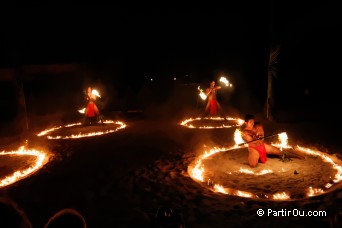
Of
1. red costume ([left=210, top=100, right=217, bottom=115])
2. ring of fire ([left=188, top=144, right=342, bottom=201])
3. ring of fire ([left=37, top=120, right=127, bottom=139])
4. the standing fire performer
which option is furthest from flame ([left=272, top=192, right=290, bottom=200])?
the standing fire performer

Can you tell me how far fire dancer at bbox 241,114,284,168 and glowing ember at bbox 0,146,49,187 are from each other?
6.04 m

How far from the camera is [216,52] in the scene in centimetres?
2541

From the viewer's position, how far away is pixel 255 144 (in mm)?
7980

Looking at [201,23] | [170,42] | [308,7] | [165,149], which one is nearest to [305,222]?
[165,149]

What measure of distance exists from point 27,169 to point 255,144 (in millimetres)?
6521

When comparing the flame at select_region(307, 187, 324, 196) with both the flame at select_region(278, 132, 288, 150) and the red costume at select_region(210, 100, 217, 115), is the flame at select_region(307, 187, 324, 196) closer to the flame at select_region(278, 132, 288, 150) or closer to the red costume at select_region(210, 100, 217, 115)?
the flame at select_region(278, 132, 288, 150)

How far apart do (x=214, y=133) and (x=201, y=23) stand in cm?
1408

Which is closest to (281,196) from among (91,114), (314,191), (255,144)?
(314,191)

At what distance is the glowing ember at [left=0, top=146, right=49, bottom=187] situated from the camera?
326 inches

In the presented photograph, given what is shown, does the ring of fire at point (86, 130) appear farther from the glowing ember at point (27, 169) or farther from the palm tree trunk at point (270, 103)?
the palm tree trunk at point (270, 103)

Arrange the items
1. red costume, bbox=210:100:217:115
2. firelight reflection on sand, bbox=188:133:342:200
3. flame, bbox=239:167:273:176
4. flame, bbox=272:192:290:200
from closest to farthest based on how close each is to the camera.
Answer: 1. flame, bbox=272:192:290:200
2. firelight reflection on sand, bbox=188:133:342:200
3. flame, bbox=239:167:273:176
4. red costume, bbox=210:100:217:115

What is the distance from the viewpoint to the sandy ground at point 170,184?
18.5 feet

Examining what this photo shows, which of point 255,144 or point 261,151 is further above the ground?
point 255,144

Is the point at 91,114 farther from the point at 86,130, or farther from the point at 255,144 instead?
the point at 255,144
